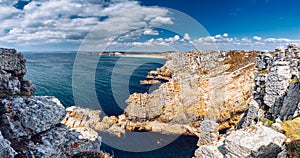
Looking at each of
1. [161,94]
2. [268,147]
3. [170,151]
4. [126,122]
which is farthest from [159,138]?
[268,147]

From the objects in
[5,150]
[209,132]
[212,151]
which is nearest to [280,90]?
[212,151]

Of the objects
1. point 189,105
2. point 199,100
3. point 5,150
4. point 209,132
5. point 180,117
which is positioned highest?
point 5,150

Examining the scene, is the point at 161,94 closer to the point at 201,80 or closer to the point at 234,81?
the point at 201,80

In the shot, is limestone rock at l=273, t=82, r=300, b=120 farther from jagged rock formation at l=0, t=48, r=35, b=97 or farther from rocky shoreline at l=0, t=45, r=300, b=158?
jagged rock formation at l=0, t=48, r=35, b=97

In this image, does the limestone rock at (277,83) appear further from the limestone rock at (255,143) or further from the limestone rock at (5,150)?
the limestone rock at (5,150)

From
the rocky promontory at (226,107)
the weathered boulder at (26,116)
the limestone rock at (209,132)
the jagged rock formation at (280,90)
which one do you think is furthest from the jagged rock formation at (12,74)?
the limestone rock at (209,132)

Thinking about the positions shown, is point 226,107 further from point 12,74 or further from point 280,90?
point 12,74
